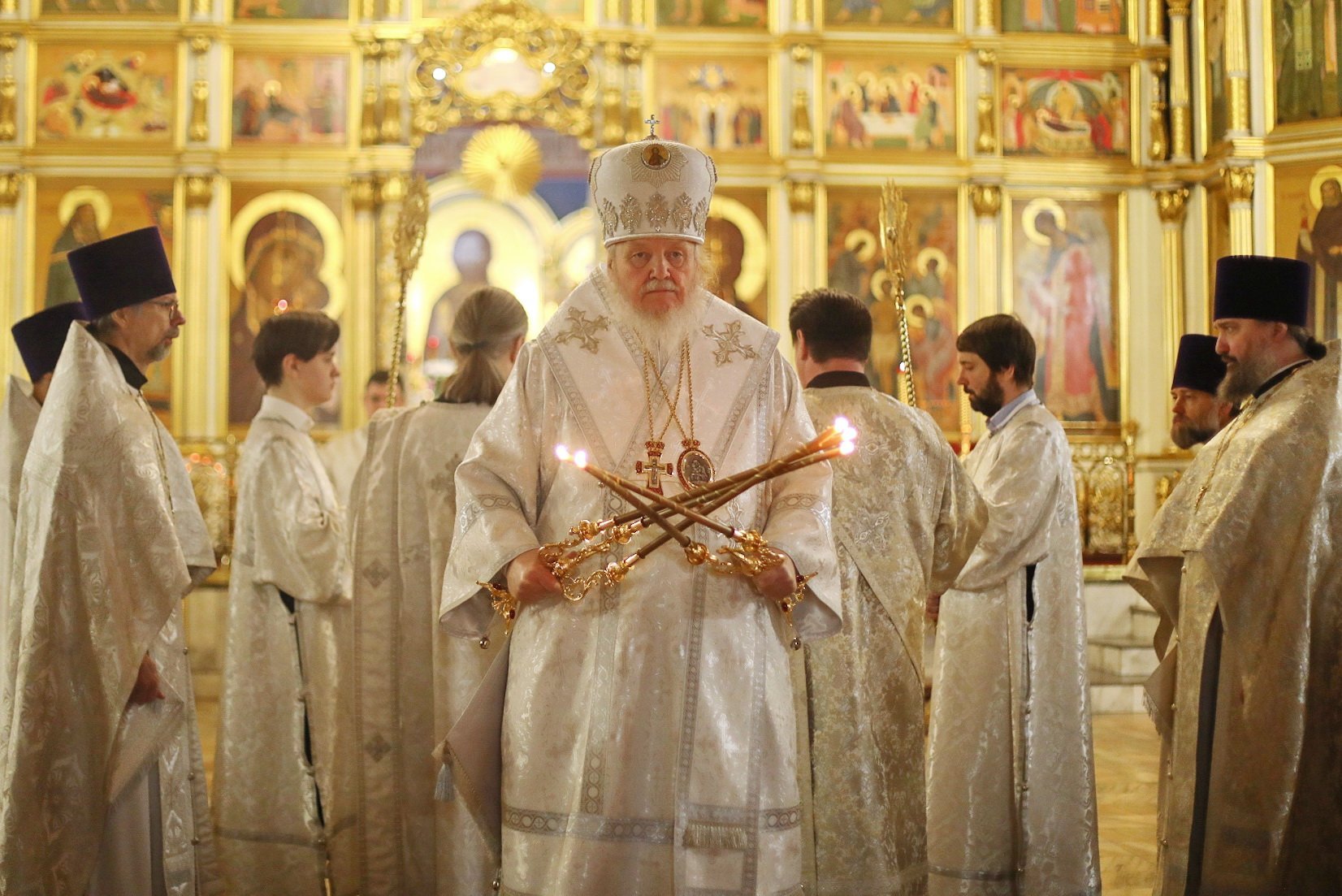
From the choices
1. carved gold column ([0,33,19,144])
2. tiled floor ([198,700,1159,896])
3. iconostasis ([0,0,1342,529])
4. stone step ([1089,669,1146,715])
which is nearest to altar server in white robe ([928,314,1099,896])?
tiled floor ([198,700,1159,896])

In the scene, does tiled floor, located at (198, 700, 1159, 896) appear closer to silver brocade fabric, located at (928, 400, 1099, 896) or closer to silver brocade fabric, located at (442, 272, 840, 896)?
silver brocade fabric, located at (928, 400, 1099, 896)

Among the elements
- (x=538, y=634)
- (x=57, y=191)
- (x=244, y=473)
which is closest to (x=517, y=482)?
(x=538, y=634)

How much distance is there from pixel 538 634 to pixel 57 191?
9.81 m

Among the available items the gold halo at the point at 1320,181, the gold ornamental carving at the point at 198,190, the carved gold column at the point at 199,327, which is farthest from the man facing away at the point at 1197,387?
the gold ornamental carving at the point at 198,190

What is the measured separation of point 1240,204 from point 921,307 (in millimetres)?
2595

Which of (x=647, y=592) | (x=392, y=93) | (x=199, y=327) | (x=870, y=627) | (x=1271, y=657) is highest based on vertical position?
(x=392, y=93)

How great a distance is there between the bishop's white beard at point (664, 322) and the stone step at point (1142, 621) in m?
8.24

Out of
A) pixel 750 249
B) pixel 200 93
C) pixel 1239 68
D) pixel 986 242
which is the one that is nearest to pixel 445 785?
pixel 750 249

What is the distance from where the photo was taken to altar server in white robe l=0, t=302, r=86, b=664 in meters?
4.32

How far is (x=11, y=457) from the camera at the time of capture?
14.3 feet

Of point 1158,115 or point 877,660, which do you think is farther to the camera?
point 1158,115

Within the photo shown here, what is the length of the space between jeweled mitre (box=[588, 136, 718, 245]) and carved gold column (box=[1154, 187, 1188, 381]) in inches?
369

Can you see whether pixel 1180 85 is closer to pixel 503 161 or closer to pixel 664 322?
pixel 503 161

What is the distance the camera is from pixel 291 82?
1154 centimetres
